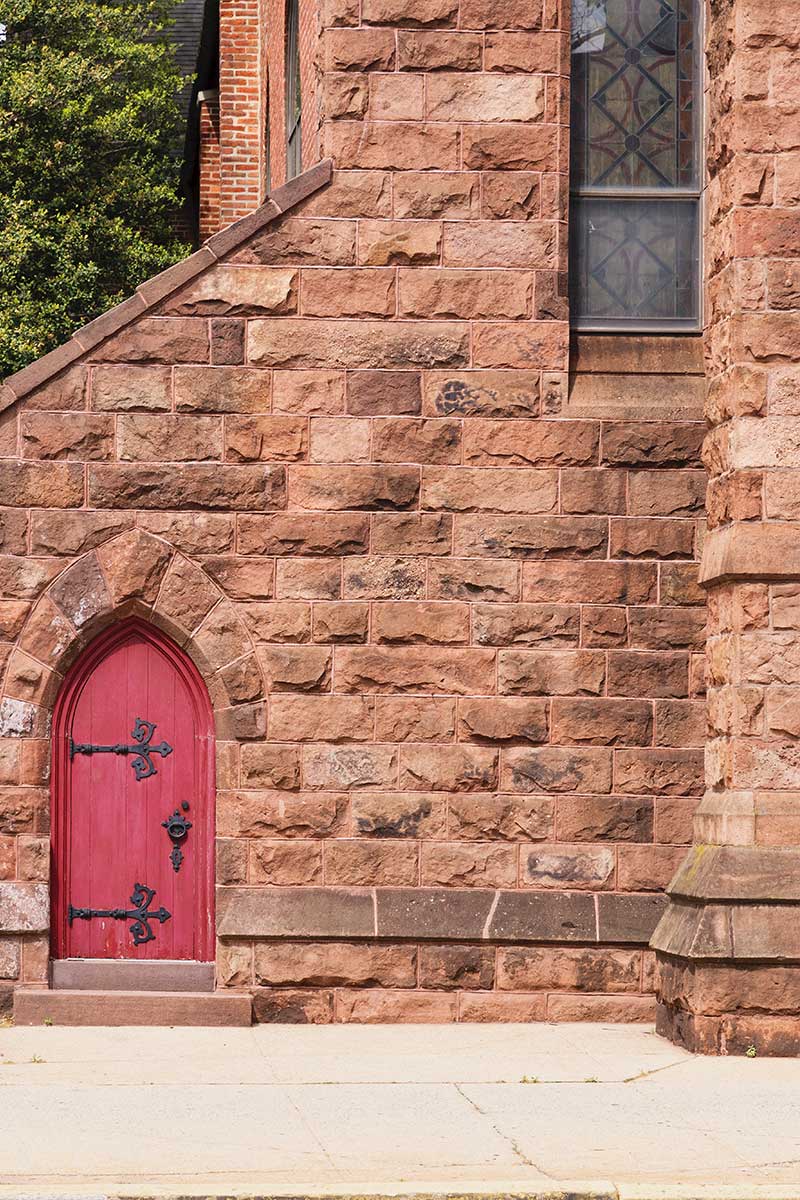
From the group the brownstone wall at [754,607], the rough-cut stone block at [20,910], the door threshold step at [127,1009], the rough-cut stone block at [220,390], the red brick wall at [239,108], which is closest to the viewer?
the brownstone wall at [754,607]

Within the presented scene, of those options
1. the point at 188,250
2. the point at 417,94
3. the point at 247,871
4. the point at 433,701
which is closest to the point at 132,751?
the point at 247,871

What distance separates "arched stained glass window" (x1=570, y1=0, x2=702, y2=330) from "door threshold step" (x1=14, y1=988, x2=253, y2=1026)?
14.8 ft

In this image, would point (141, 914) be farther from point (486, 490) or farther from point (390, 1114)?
point (390, 1114)

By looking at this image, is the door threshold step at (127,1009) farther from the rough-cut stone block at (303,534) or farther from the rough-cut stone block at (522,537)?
the rough-cut stone block at (522,537)

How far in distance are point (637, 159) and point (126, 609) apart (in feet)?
13.2

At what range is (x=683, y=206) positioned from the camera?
10859 millimetres

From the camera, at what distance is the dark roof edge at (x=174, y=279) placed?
10148 mm

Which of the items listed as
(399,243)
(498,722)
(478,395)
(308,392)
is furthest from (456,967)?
(399,243)

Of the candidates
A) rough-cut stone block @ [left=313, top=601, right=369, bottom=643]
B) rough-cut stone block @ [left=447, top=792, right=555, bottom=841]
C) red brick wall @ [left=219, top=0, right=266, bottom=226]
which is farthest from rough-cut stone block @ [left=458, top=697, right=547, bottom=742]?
red brick wall @ [left=219, top=0, right=266, bottom=226]

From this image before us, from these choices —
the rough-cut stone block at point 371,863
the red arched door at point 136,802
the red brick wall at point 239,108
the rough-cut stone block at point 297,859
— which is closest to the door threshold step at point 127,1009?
the red arched door at point 136,802

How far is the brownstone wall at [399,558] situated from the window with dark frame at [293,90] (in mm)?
3946

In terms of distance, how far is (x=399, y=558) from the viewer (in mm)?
10234

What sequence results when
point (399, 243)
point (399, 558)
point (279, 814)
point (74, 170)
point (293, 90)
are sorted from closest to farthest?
point (279, 814), point (399, 558), point (399, 243), point (293, 90), point (74, 170)

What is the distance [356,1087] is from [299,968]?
2.03 meters
